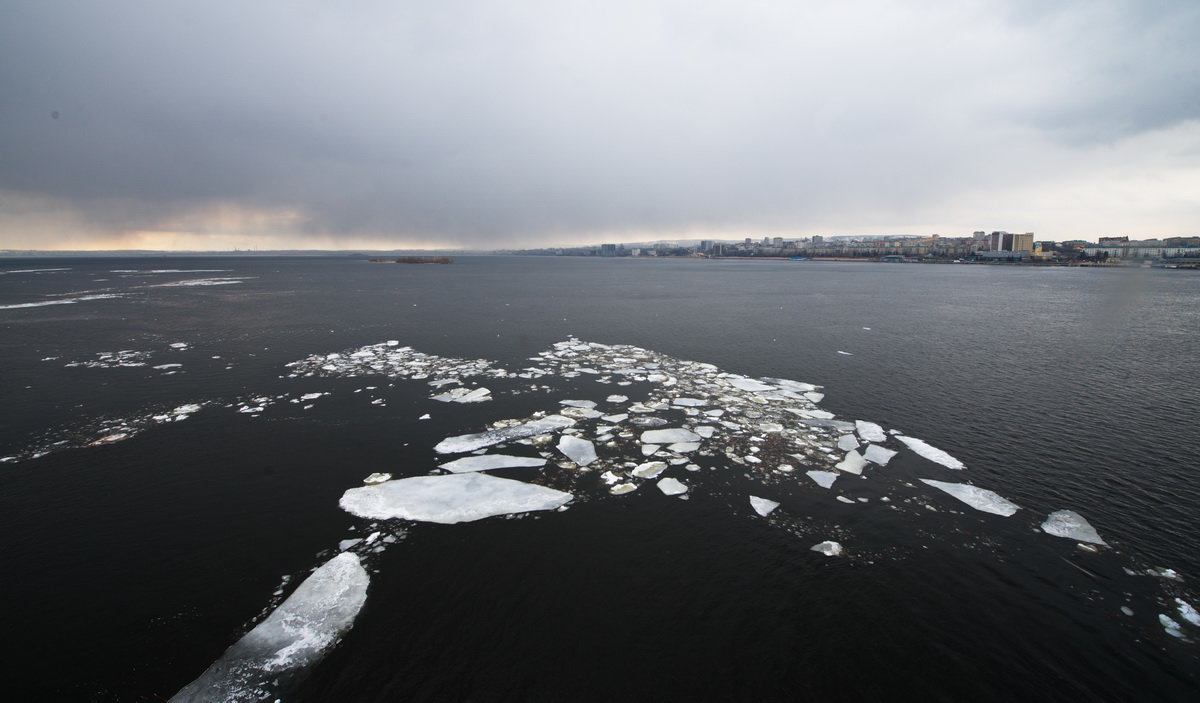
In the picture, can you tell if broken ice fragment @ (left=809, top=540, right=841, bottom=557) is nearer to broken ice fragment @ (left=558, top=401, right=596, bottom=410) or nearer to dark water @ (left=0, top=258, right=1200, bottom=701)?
dark water @ (left=0, top=258, right=1200, bottom=701)

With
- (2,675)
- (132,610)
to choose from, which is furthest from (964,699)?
(2,675)

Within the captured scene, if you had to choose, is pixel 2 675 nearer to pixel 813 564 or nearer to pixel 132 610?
pixel 132 610

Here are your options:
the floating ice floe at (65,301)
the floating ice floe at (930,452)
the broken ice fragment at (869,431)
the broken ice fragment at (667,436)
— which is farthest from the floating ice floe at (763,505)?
the floating ice floe at (65,301)

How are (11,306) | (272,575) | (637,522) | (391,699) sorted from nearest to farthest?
(391,699) → (272,575) → (637,522) → (11,306)

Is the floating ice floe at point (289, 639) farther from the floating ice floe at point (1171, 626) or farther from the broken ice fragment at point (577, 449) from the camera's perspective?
the floating ice floe at point (1171, 626)

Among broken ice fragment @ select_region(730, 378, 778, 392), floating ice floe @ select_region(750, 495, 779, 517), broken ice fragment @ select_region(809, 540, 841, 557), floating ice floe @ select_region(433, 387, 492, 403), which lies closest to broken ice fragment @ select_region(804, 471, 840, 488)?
floating ice floe @ select_region(750, 495, 779, 517)

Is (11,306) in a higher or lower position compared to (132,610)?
higher

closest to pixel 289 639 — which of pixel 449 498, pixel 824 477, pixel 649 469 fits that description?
pixel 449 498
